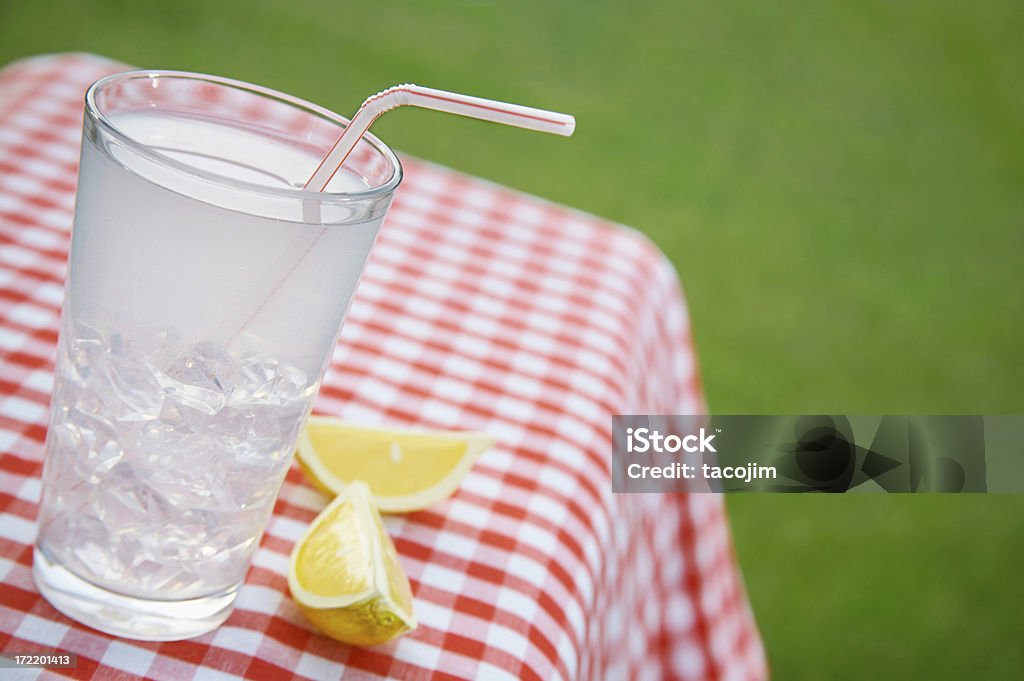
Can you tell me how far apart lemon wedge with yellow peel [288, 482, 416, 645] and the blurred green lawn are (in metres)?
1.58

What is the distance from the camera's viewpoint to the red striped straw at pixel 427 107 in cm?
50

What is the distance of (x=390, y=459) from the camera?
729 millimetres

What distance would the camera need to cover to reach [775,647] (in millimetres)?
2049

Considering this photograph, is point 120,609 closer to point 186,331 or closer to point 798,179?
point 186,331

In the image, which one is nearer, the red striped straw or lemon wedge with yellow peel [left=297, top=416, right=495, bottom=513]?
the red striped straw

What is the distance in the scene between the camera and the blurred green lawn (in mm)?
2357

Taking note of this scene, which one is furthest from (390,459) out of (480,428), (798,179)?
(798,179)

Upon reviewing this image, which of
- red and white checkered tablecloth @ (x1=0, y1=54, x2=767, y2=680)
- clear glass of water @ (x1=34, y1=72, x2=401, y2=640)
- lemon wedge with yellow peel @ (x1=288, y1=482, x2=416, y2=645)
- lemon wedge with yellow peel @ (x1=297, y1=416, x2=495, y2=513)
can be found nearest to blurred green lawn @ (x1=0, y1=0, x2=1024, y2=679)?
red and white checkered tablecloth @ (x1=0, y1=54, x2=767, y2=680)

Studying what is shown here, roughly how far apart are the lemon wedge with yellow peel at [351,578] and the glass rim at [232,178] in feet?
0.72

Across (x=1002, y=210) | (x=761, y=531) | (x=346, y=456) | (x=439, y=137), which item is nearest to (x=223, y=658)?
(x=346, y=456)

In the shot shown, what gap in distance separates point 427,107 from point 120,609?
1.06 feet

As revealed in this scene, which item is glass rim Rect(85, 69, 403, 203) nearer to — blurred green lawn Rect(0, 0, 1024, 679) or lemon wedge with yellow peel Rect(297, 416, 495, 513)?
lemon wedge with yellow peel Rect(297, 416, 495, 513)

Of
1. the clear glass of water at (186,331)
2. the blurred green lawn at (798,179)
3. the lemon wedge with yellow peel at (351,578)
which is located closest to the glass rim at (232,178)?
the clear glass of water at (186,331)

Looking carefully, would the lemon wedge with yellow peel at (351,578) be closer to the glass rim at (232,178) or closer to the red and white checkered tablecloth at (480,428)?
the red and white checkered tablecloth at (480,428)
